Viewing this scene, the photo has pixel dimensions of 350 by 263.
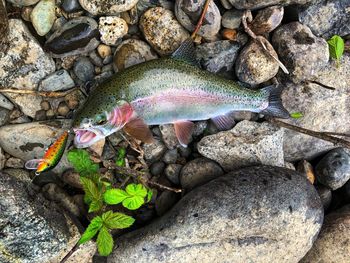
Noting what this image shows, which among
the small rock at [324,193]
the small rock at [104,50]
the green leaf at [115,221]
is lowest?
the small rock at [324,193]

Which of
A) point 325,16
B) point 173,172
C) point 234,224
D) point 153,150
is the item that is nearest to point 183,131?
point 153,150

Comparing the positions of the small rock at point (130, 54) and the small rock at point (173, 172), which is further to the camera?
the small rock at point (173, 172)

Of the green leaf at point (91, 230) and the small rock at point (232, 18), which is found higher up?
the small rock at point (232, 18)

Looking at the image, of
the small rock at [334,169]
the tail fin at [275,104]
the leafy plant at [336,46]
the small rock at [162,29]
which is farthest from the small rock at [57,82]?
the small rock at [334,169]

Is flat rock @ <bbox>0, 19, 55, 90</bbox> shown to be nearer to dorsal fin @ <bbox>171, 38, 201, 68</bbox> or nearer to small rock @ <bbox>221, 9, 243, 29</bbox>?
dorsal fin @ <bbox>171, 38, 201, 68</bbox>

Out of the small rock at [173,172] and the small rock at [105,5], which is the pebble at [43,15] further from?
the small rock at [173,172]

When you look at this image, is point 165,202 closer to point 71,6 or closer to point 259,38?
point 259,38
